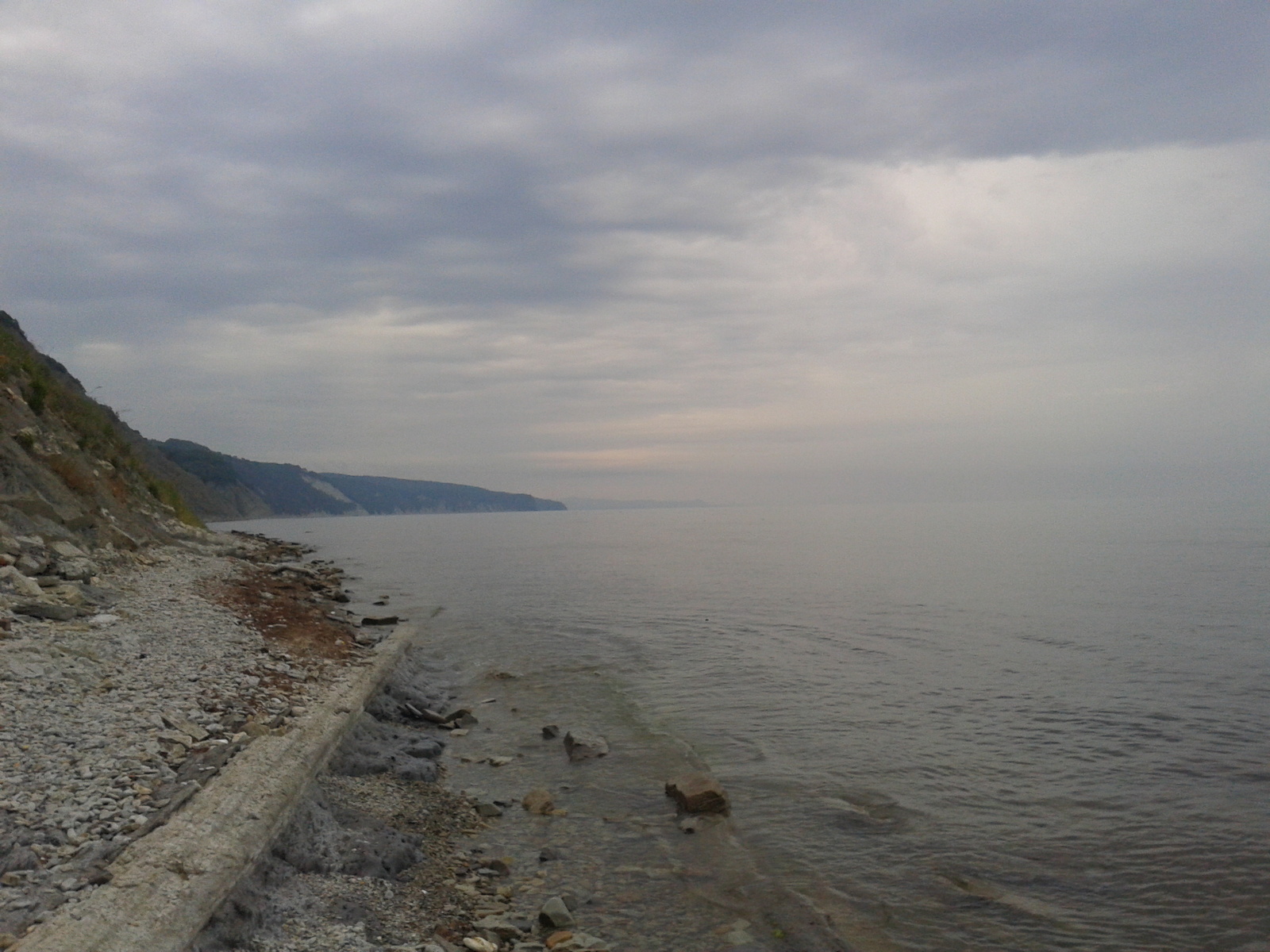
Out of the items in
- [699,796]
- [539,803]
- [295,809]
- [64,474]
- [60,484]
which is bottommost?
[539,803]

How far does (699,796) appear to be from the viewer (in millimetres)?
11680

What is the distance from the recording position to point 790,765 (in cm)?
1377

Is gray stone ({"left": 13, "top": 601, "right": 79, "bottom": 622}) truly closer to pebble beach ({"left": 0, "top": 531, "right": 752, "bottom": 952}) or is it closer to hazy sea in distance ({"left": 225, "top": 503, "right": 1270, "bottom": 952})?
pebble beach ({"left": 0, "top": 531, "right": 752, "bottom": 952})

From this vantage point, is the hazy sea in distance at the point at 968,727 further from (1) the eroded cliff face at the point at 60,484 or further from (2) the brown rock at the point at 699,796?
(1) the eroded cliff face at the point at 60,484

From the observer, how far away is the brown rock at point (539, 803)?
1158 centimetres

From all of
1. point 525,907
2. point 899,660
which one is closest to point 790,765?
point 525,907

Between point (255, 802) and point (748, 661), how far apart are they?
16867mm

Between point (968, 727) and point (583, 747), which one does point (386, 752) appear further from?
point (968, 727)

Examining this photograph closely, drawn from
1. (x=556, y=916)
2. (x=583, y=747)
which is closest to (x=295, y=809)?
(x=556, y=916)

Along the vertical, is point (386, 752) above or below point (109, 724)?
below

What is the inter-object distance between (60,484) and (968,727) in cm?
2388

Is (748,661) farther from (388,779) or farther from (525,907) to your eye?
(525,907)

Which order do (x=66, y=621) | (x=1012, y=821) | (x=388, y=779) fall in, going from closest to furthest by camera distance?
1. (x=1012, y=821)
2. (x=388, y=779)
3. (x=66, y=621)

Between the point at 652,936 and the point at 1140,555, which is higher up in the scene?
the point at 1140,555
